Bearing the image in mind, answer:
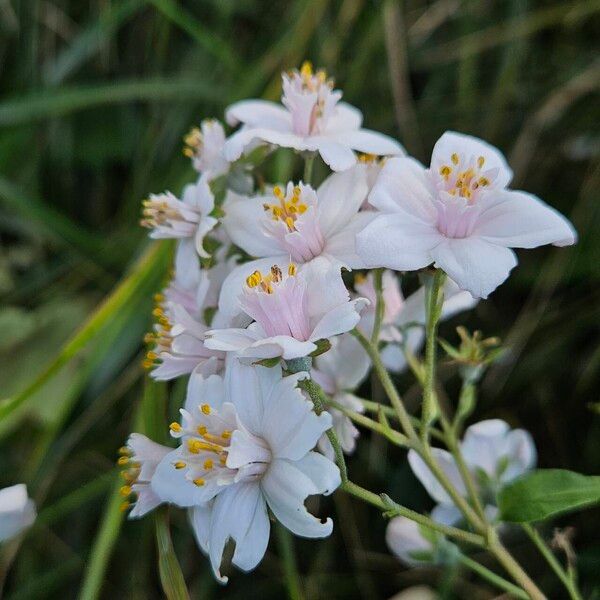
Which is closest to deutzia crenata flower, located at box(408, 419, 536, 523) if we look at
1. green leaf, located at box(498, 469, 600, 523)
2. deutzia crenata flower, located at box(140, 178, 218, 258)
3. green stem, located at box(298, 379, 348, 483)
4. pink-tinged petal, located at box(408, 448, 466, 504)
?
pink-tinged petal, located at box(408, 448, 466, 504)

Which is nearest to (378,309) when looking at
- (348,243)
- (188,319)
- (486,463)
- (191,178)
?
(348,243)

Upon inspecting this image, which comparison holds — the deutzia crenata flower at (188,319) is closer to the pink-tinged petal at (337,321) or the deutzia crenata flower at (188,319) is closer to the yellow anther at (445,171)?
the pink-tinged petal at (337,321)

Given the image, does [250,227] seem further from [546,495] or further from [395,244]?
[546,495]

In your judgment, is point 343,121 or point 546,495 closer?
point 546,495

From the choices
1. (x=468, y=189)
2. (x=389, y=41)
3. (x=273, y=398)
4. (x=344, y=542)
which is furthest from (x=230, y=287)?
(x=389, y=41)

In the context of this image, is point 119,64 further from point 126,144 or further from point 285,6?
point 285,6

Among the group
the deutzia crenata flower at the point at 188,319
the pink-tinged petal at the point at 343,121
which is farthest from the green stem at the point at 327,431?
the pink-tinged petal at the point at 343,121

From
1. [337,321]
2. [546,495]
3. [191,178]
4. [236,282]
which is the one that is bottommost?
[546,495]
